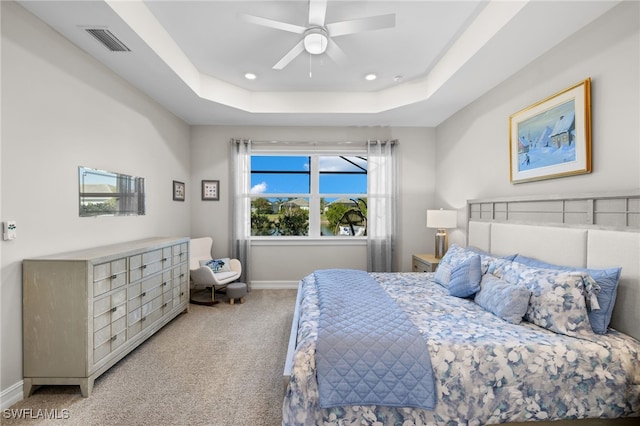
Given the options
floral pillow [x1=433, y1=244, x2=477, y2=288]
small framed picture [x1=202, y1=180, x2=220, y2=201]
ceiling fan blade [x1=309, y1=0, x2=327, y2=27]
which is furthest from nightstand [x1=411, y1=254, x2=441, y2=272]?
small framed picture [x1=202, y1=180, x2=220, y2=201]

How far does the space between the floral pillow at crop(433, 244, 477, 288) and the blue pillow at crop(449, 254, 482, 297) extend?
0.11m

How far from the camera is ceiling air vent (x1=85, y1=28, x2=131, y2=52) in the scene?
220cm

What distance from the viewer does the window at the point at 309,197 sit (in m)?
4.80

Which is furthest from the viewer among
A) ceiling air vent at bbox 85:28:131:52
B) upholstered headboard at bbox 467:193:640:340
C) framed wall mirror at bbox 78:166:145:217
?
framed wall mirror at bbox 78:166:145:217

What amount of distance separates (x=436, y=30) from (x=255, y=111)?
2.43 m

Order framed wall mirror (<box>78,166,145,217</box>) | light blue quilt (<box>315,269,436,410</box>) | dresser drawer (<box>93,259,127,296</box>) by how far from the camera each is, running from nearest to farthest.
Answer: light blue quilt (<box>315,269,436,410</box>)
dresser drawer (<box>93,259,127,296</box>)
framed wall mirror (<box>78,166,145,217</box>)

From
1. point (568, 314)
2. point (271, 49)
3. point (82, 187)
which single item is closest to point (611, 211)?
point (568, 314)

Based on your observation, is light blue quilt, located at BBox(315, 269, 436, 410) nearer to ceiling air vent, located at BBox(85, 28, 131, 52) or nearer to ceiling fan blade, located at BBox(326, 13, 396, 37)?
ceiling fan blade, located at BBox(326, 13, 396, 37)

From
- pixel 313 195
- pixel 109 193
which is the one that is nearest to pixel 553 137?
pixel 313 195

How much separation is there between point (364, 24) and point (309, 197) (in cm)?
301

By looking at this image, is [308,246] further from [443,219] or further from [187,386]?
[187,386]

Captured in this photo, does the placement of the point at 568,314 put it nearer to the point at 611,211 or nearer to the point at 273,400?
the point at 611,211

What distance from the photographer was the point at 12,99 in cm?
189

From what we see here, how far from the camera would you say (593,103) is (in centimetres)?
200
